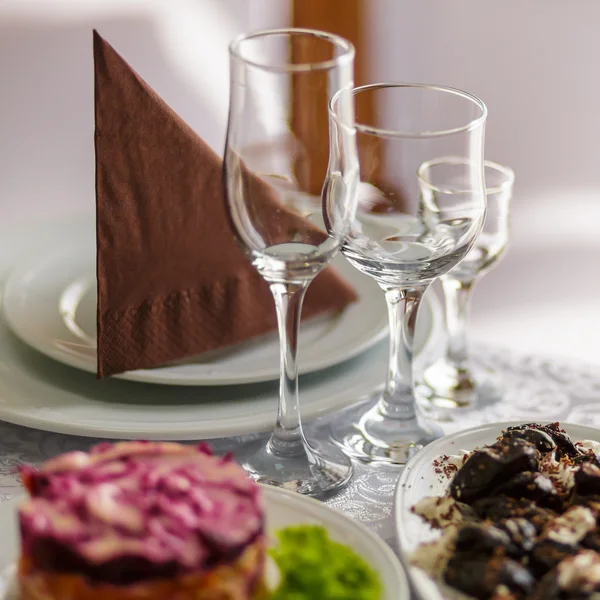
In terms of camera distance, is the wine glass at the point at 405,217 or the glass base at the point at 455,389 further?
the glass base at the point at 455,389

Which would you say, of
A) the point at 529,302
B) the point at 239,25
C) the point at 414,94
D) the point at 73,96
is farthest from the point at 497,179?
the point at 239,25

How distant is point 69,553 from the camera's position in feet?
1.70

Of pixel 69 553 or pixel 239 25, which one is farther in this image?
pixel 239 25

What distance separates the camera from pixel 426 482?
733mm

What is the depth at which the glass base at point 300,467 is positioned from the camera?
802mm

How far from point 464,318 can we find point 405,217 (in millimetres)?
231

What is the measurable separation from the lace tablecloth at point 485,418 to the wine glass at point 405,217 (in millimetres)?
51

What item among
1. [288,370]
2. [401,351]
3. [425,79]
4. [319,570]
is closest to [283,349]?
[288,370]

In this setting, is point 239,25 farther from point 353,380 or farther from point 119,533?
point 119,533

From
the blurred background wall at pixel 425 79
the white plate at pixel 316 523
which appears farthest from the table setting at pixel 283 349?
the blurred background wall at pixel 425 79

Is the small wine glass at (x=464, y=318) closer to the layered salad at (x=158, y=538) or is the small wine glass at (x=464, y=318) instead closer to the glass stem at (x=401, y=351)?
the glass stem at (x=401, y=351)

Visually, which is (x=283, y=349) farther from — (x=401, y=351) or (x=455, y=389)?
(x=455, y=389)

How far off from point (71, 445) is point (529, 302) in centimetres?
87

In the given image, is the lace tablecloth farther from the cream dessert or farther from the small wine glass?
the cream dessert
